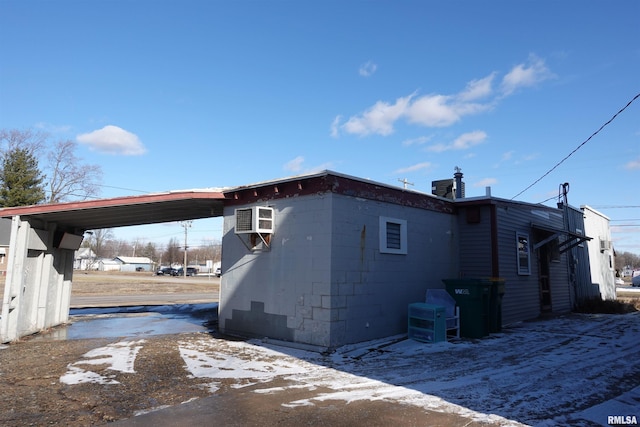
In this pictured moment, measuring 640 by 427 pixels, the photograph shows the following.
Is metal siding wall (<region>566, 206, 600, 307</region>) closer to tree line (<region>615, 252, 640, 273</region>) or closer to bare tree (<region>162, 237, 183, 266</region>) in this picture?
bare tree (<region>162, 237, 183, 266</region>)

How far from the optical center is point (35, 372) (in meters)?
6.41

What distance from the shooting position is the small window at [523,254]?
13.0 meters

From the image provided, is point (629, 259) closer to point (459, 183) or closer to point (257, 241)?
point (459, 183)

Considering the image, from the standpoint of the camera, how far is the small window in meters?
13.0

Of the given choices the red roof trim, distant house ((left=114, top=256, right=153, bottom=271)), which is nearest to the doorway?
the red roof trim

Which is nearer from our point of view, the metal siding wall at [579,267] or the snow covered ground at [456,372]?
the snow covered ground at [456,372]

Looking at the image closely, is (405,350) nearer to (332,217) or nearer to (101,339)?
(332,217)

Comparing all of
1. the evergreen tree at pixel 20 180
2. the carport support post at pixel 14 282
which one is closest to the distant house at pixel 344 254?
the carport support post at pixel 14 282

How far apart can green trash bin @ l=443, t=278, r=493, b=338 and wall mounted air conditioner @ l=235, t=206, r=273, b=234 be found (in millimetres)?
4724

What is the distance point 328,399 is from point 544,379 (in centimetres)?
338

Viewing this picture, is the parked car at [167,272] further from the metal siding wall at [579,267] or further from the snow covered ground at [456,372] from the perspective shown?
the snow covered ground at [456,372]

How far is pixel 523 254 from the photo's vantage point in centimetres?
1328

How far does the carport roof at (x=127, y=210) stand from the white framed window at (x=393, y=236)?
14.0ft

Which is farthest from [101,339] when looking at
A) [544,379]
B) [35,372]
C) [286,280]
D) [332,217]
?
[544,379]
